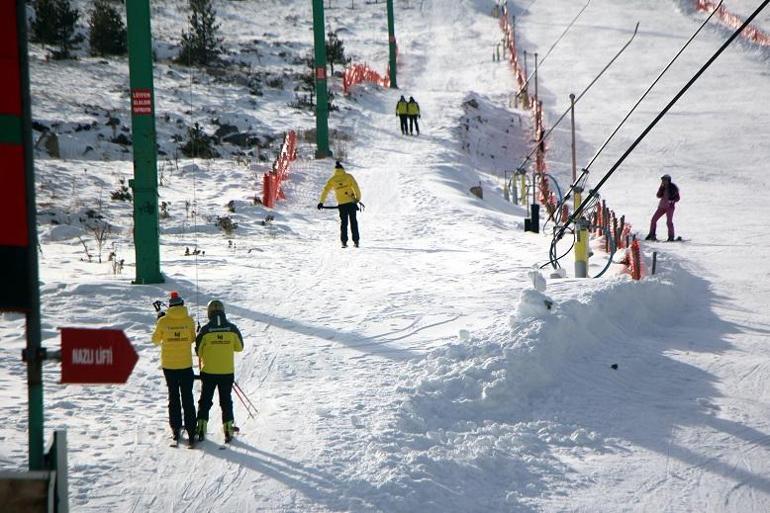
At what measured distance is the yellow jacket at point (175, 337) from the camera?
8094mm

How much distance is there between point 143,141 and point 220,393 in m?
5.37

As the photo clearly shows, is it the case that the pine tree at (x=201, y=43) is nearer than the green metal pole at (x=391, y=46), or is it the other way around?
the green metal pole at (x=391, y=46)

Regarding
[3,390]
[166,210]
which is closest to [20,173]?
[3,390]

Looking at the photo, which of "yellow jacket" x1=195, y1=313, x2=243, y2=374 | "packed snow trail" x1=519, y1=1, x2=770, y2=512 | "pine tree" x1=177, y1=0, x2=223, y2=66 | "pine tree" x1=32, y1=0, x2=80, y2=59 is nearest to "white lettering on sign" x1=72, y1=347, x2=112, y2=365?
"yellow jacket" x1=195, y1=313, x2=243, y2=374

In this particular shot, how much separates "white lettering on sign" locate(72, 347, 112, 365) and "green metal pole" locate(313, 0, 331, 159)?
18049 millimetres

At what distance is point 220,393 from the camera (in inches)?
321

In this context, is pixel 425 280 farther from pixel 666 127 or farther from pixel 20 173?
pixel 666 127

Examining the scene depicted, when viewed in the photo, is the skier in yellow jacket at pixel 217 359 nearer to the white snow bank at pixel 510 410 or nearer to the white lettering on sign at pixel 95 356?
the white snow bank at pixel 510 410

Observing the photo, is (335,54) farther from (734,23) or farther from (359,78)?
(734,23)

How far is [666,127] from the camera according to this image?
32.3 metres

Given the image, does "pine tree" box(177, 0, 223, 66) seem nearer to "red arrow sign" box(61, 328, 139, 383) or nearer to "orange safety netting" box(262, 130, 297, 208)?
"orange safety netting" box(262, 130, 297, 208)

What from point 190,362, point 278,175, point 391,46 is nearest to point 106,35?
point 391,46

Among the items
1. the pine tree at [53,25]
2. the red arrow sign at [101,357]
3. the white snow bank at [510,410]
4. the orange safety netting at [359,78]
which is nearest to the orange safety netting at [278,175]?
the white snow bank at [510,410]

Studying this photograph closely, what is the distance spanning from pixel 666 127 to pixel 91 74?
18.4 metres
